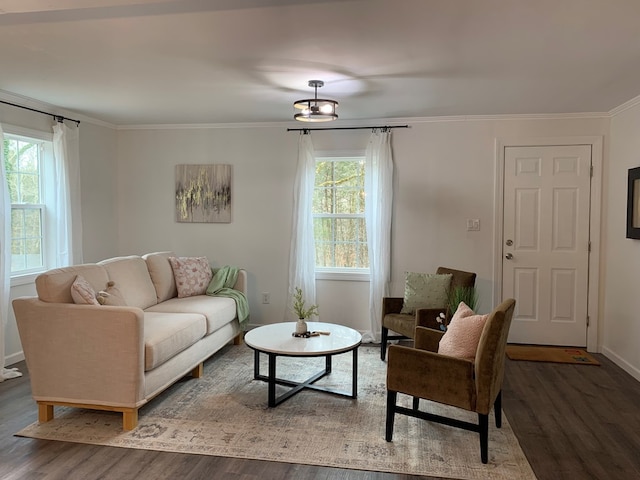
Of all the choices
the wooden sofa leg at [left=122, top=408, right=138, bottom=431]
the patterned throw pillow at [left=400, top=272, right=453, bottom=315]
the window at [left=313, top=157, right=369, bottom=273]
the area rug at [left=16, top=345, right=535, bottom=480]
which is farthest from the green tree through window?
the patterned throw pillow at [left=400, top=272, right=453, bottom=315]

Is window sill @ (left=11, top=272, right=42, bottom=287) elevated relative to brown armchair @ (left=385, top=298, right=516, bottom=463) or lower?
elevated

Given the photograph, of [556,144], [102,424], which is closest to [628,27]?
[556,144]

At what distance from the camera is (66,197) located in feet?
14.5

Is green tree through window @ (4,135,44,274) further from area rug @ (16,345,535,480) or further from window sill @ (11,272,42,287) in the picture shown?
area rug @ (16,345,535,480)

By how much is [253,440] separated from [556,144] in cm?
385

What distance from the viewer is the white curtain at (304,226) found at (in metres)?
4.95

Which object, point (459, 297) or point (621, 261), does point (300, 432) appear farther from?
point (621, 261)

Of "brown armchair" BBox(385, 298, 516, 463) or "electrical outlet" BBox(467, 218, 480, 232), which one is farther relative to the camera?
"electrical outlet" BBox(467, 218, 480, 232)

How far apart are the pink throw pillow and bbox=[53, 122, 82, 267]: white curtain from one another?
3.57 meters

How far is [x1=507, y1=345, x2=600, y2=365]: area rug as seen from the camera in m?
4.25

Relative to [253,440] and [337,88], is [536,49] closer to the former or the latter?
[337,88]

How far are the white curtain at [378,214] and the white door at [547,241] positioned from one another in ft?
3.78

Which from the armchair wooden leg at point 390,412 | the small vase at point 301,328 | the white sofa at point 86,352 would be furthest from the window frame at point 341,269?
the armchair wooden leg at point 390,412

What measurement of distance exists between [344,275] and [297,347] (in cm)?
190
